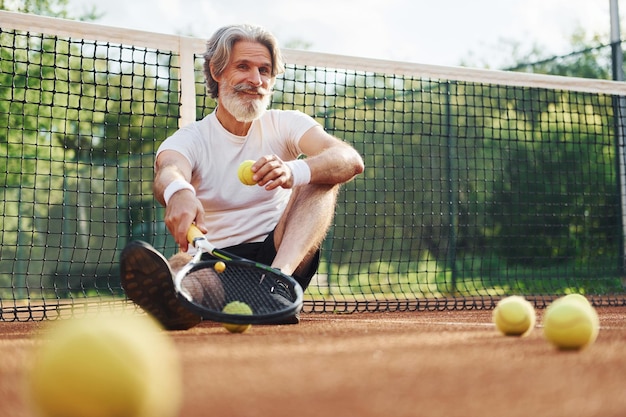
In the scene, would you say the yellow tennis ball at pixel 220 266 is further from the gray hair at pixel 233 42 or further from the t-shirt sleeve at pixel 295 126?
the gray hair at pixel 233 42

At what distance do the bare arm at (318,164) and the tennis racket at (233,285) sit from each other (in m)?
0.34

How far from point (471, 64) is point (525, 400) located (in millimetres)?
19018

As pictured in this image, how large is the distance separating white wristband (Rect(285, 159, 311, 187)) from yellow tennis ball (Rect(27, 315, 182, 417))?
69.4 inches

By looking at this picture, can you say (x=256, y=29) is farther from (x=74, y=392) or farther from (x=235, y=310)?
(x=74, y=392)

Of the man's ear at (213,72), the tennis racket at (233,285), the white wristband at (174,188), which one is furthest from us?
the man's ear at (213,72)

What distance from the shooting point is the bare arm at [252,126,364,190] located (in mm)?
2756

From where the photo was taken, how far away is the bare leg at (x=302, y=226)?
292cm

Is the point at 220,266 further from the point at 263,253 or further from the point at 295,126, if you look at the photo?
the point at 295,126

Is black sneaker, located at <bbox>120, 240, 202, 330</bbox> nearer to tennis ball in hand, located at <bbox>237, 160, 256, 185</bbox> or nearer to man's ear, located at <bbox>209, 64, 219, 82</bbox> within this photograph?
tennis ball in hand, located at <bbox>237, 160, 256, 185</bbox>

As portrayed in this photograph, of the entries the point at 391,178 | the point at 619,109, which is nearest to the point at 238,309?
the point at 619,109

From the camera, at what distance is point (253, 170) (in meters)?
2.73

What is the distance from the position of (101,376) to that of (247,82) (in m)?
2.45

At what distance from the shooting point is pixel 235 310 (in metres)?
2.44

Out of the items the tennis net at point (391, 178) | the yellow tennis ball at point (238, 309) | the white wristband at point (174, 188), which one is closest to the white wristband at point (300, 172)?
the white wristband at point (174, 188)
